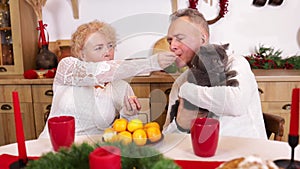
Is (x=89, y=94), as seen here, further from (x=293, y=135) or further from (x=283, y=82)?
(x=283, y=82)

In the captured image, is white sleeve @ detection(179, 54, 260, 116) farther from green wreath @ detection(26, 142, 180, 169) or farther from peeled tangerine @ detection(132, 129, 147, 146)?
green wreath @ detection(26, 142, 180, 169)

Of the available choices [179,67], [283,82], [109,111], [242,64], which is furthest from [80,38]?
[283,82]

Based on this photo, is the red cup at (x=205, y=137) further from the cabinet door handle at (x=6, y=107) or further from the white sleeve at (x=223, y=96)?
the cabinet door handle at (x=6, y=107)

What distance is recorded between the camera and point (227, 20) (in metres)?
2.69

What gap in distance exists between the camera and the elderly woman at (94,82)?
1591 millimetres

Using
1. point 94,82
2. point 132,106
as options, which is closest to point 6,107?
point 94,82

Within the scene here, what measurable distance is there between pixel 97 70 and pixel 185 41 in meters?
0.44

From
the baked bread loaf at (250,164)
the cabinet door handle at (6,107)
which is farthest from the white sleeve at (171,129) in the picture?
the cabinet door handle at (6,107)

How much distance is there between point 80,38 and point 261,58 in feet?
4.87

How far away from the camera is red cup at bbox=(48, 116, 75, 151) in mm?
1084

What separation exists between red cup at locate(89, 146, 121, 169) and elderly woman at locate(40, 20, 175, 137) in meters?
0.81

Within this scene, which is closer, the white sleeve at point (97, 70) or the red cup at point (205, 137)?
the red cup at point (205, 137)

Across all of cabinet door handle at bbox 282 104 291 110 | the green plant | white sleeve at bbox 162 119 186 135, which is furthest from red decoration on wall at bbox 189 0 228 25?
white sleeve at bbox 162 119 186 135

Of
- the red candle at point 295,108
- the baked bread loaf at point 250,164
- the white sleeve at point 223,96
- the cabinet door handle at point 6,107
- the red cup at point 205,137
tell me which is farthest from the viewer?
the cabinet door handle at point 6,107
